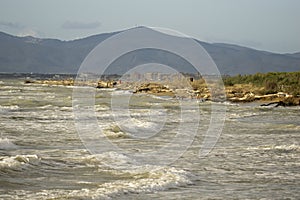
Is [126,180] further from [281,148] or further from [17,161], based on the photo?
[281,148]

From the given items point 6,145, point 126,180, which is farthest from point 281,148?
point 6,145

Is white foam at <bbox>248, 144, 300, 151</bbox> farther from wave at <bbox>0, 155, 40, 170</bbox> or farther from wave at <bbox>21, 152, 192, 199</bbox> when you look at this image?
wave at <bbox>0, 155, 40, 170</bbox>

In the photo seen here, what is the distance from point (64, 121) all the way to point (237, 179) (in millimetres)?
17671

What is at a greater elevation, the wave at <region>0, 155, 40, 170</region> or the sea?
the wave at <region>0, 155, 40, 170</region>

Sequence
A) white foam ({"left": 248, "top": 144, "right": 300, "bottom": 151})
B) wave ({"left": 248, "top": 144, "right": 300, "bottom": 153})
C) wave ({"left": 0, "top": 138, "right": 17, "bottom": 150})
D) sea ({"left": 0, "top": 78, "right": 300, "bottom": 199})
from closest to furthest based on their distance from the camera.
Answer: sea ({"left": 0, "top": 78, "right": 300, "bottom": 199})
wave ({"left": 0, "top": 138, "right": 17, "bottom": 150})
wave ({"left": 248, "top": 144, "right": 300, "bottom": 153})
white foam ({"left": 248, "top": 144, "right": 300, "bottom": 151})

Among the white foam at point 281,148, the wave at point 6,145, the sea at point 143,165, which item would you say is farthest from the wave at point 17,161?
the white foam at point 281,148

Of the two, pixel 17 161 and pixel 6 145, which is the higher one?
pixel 17 161

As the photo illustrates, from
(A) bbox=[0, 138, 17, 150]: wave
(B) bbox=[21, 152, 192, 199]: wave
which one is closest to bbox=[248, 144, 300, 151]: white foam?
(B) bbox=[21, 152, 192, 199]: wave

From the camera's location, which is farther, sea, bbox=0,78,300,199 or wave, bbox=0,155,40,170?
wave, bbox=0,155,40,170

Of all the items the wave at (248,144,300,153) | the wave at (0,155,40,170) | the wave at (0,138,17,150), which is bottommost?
the wave at (0,138,17,150)

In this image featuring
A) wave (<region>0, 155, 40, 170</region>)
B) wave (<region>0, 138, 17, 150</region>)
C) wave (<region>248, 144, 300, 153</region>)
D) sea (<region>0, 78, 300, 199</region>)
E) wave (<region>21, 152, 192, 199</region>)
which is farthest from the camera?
wave (<region>248, 144, 300, 153</region>)

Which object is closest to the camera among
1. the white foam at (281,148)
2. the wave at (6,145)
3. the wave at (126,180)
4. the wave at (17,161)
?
the wave at (126,180)

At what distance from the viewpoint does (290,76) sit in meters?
61.6

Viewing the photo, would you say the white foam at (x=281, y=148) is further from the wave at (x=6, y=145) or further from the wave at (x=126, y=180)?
the wave at (x=6, y=145)
